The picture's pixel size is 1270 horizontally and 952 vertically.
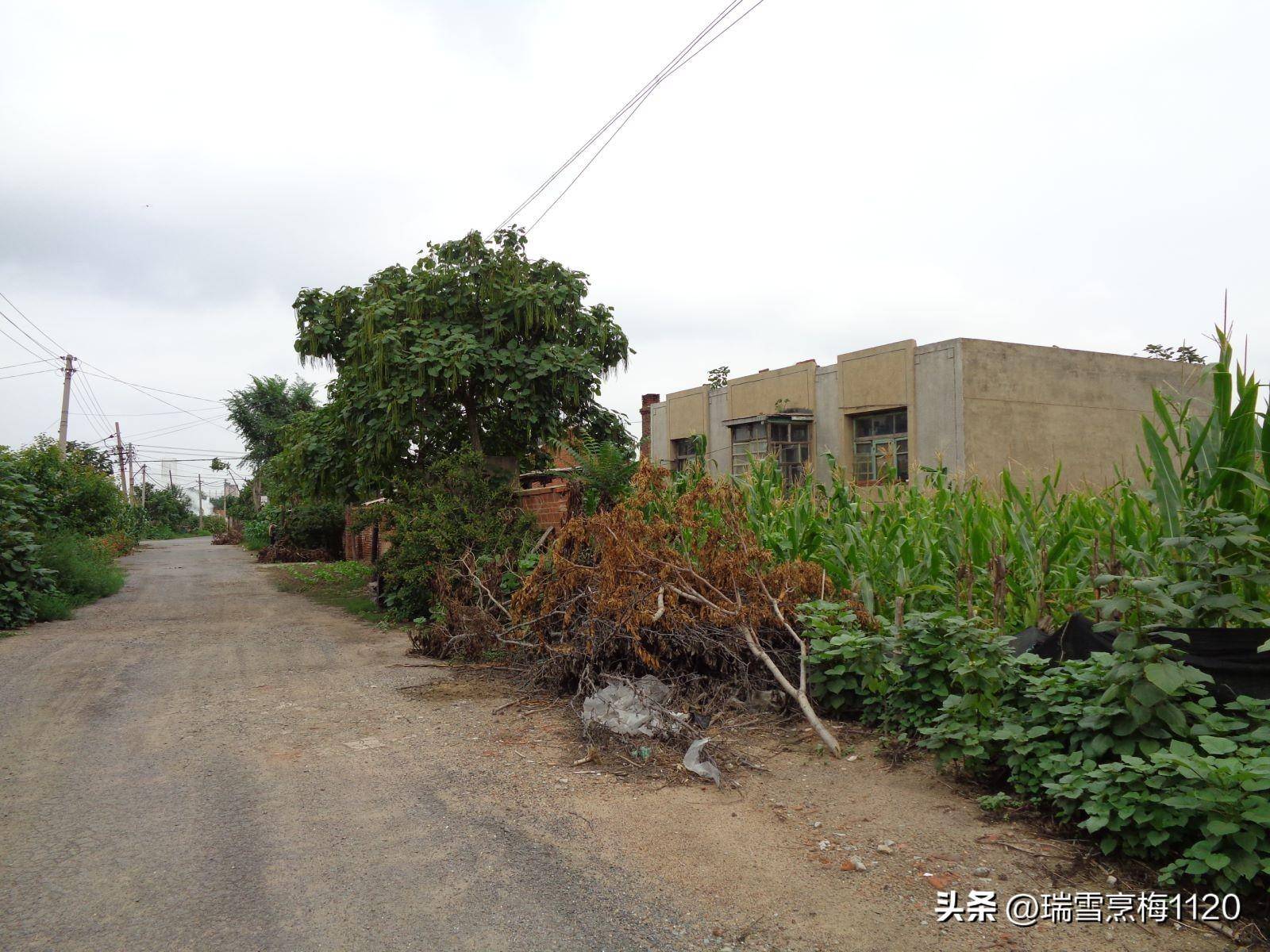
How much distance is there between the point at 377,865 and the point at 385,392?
25.6ft

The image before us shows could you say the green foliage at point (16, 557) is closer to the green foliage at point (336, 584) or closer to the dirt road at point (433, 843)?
the green foliage at point (336, 584)

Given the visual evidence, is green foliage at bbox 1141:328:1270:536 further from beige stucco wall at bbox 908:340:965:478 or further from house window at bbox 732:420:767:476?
house window at bbox 732:420:767:476

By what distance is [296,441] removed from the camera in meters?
13.5

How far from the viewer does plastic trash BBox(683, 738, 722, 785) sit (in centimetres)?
480

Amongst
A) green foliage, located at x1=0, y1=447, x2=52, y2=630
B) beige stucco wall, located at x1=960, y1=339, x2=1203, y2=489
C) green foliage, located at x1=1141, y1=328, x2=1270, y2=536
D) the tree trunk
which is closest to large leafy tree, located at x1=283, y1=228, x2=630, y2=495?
the tree trunk

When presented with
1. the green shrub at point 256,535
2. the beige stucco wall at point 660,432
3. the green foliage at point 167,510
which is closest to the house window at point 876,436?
the beige stucco wall at point 660,432

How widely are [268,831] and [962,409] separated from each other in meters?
16.9

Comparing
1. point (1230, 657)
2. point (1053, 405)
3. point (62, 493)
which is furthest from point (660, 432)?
point (1230, 657)

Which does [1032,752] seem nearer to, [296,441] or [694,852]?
[694,852]

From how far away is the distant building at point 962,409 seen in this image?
18.5 metres

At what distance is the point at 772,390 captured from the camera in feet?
75.3

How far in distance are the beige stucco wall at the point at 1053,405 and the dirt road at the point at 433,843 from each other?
14.9 meters

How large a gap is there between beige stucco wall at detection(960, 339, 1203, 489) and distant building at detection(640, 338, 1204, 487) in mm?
25

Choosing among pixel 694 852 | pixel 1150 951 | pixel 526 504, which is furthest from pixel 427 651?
pixel 1150 951
